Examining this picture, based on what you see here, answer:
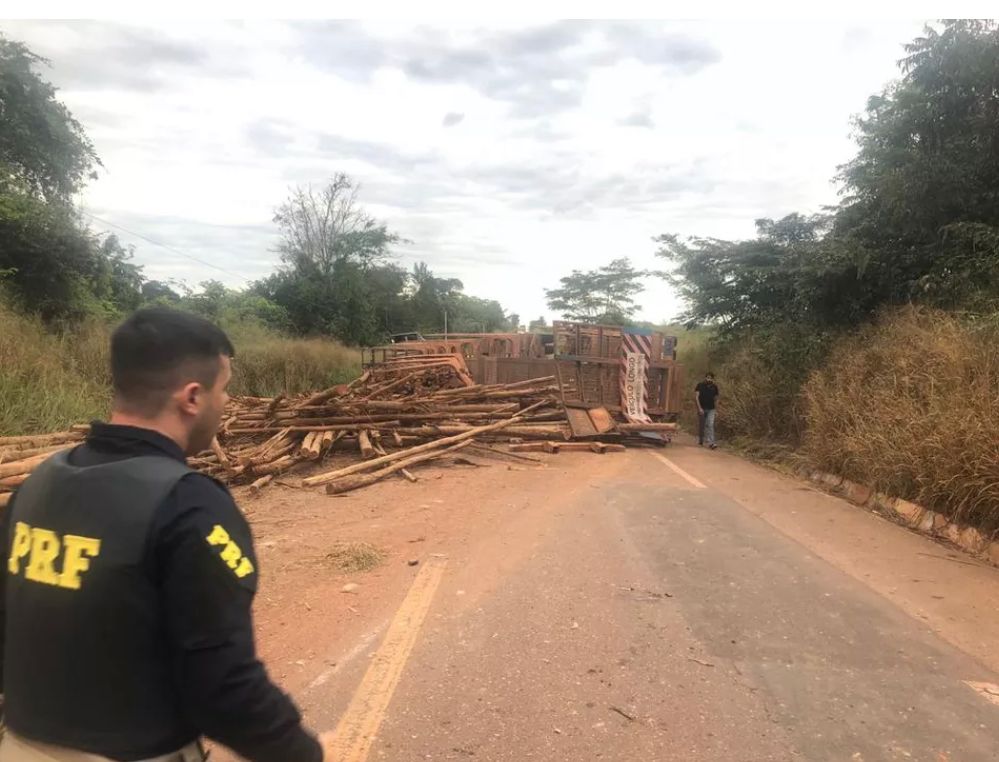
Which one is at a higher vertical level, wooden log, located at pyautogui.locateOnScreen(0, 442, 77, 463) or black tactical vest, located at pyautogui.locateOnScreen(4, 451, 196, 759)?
black tactical vest, located at pyautogui.locateOnScreen(4, 451, 196, 759)

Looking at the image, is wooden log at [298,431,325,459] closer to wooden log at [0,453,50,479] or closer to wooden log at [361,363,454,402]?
wooden log at [361,363,454,402]

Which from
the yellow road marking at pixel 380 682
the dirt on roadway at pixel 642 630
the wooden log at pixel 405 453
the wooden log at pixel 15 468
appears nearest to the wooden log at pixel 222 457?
the wooden log at pixel 405 453

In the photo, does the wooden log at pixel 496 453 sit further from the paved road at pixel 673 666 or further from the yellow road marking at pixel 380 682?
the yellow road marking at pixel 380 682

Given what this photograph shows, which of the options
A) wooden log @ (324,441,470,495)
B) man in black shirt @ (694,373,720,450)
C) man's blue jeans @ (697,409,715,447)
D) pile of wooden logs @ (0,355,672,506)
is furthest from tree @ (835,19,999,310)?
wooden log @ (324,441,470,495)

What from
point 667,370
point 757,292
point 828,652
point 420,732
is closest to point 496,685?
point 420,732

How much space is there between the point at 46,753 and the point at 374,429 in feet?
36.5

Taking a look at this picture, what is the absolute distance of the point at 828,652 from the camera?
4559 mm

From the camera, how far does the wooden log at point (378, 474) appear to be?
976 cm

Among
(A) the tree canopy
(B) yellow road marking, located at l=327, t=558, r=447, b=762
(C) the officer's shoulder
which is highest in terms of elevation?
(A) the tree canopy

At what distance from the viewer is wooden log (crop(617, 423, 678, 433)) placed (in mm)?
14625

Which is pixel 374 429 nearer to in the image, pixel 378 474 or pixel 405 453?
pixel 405 453

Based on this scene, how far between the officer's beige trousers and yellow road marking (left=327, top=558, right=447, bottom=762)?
109 centimetres

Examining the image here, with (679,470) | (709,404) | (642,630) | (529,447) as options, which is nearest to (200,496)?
(642,630)

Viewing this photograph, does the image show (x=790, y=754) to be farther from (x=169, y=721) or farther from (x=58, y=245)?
(x=58, y=245)
